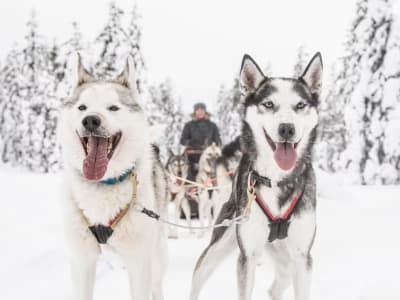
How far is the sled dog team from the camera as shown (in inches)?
97.4

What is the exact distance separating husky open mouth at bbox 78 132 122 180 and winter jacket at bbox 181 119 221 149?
20.8 feet

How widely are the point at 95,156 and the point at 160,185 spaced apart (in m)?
0.87

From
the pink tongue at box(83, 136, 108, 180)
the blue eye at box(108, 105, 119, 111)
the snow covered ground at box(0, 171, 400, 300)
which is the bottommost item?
the snow covered ground at box(0, 171, 400, 300)

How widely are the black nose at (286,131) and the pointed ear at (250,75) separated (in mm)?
458

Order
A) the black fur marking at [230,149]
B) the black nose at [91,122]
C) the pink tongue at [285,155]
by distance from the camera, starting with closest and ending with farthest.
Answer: the black nose at [91,122]
the pink tongue at [285,155]
the black fur marking at [230,149]

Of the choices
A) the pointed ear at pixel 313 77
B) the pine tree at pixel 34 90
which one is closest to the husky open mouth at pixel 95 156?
the pointed ear at pixel 313 77

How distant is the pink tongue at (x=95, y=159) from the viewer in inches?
95.5

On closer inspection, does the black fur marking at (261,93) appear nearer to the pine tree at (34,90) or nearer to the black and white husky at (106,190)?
the black and white husky at (106,190)

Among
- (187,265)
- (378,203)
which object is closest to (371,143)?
(378,203)

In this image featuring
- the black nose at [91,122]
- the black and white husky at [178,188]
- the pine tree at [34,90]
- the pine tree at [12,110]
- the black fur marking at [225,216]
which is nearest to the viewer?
the black nose at [91,122]

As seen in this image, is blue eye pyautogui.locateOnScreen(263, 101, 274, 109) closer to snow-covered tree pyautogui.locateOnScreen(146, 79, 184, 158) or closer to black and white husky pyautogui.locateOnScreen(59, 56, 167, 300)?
black and white husky pyautogui.locateOnScreen(59, 56, 167, 300)

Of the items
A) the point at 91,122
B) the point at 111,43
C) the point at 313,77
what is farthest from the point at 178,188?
the point at 111,43

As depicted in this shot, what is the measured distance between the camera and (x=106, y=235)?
248 cm

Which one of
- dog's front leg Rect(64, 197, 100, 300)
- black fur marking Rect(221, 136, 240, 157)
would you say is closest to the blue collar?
dog's front leg Rect(64, 197, 100, 300)
